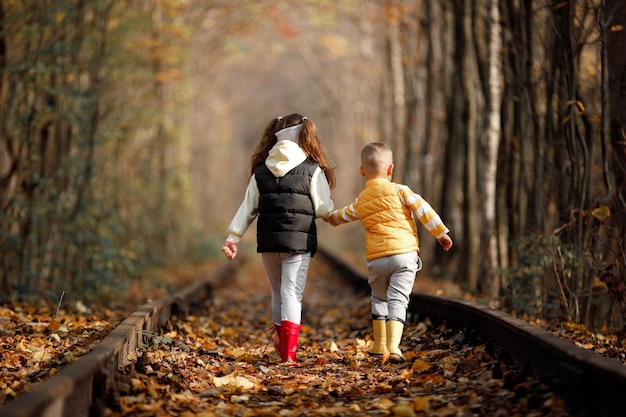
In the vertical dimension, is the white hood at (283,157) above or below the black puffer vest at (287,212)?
above

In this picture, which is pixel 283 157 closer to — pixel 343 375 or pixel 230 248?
pixel 230 248

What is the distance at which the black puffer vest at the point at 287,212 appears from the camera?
7023 mm

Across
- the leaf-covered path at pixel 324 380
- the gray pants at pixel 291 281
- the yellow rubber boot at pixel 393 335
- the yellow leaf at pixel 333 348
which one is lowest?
the yellow leaf at pixel 333 348

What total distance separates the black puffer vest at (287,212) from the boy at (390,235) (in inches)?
14.9

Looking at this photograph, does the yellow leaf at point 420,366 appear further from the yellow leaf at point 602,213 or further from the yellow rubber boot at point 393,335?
the yellow leaf at point 602,213

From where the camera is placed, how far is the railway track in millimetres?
4445

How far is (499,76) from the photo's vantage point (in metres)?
13.2

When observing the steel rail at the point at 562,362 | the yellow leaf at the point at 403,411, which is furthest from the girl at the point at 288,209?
the yellow leaf at the point at 403,411

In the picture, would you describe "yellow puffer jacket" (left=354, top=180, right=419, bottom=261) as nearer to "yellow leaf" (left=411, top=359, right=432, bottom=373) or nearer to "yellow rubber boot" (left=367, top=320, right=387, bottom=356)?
"yellow rubber boot" (left=367, top=320, right=387, bottom=356)

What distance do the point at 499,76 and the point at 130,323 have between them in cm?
828

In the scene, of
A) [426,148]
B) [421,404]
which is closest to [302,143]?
[421,404]

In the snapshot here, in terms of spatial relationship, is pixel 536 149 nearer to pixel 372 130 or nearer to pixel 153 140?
pixel 153 140

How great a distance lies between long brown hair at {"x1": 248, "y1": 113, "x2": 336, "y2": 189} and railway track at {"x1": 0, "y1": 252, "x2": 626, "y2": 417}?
5.07 ft

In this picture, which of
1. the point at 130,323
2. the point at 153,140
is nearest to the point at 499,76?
the point at 130,323
